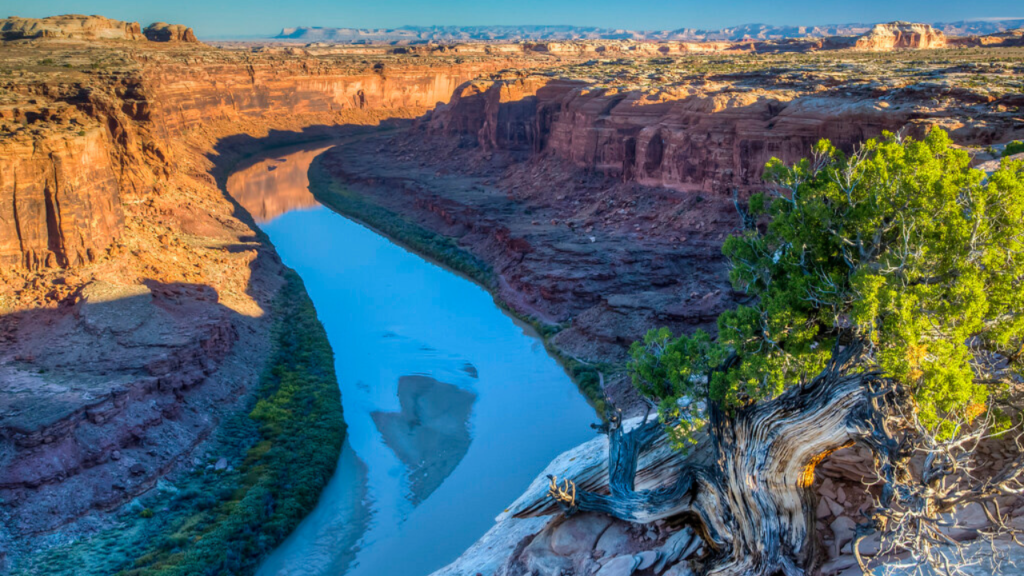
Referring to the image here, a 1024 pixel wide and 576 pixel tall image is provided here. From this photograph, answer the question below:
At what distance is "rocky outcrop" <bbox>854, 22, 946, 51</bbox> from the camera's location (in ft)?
415

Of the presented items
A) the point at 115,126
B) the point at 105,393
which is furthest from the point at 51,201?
the point at 115,126

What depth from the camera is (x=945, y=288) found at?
33.5 ft

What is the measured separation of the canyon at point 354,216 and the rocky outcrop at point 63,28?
71.5 ft

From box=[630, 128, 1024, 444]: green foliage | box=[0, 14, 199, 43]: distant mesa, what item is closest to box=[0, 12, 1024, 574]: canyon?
box=[630, 128, 1024, 444]: green foliage

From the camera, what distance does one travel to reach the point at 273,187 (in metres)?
67.1

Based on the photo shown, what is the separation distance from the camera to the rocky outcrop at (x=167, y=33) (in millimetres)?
112000

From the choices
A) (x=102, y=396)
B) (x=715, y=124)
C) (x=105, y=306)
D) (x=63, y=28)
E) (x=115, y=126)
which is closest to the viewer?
(x=102, y=396)

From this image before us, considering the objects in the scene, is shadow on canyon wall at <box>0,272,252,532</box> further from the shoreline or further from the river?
the shoreline

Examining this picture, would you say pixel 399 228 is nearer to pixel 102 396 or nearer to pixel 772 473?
pixel 102 396

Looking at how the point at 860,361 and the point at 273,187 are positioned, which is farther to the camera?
the point at 273,187

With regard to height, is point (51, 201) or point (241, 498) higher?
point (51, 201)

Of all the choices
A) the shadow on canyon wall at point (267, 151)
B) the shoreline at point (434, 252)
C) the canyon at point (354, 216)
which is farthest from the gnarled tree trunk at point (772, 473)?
the shadow on canyon wall at point (267, 151)

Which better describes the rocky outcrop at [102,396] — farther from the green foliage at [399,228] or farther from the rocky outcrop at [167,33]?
the rocky outcrop at [167,33]

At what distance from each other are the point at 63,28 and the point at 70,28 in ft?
2.63
